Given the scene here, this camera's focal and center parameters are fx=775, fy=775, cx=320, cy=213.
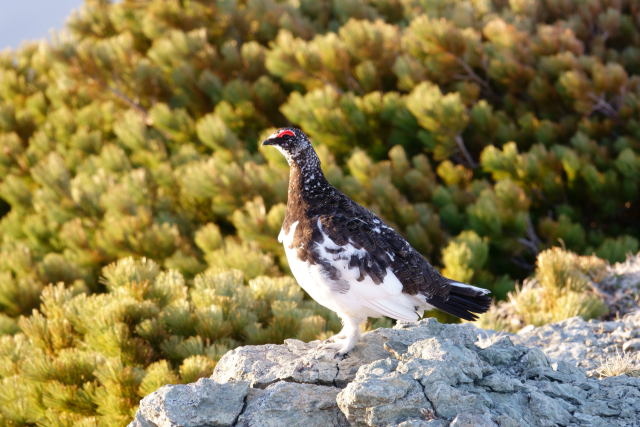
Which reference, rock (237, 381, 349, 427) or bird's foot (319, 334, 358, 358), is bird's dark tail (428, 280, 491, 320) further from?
rock (237, 381, 349, 427)

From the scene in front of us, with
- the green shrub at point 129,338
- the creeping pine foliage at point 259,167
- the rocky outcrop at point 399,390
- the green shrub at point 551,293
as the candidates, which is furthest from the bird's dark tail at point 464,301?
the green shrub at point 551,293

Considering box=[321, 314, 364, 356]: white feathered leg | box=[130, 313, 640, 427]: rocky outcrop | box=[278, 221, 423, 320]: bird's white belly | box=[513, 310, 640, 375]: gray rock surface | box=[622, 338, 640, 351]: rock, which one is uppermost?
box=[278, 221, 423, 320]: bird's white belly

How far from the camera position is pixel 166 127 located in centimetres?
780

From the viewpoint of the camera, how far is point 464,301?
2.91m

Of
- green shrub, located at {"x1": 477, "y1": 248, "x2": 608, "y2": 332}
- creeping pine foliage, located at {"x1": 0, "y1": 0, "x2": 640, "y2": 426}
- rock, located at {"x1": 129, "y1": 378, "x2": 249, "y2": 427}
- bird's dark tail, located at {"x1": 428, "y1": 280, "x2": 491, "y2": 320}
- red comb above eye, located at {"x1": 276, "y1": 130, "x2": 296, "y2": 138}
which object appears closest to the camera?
rock, located at {"x1": 129, "y1": 378, "x2": 249, "y2": 427}

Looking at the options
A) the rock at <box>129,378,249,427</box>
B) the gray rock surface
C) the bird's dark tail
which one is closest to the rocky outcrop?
the rock at <box>129,378,249,427</box>

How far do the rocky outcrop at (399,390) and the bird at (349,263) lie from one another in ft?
0.43

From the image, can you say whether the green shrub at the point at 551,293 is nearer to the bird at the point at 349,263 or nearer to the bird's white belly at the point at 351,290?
the bird at the point at 349,263

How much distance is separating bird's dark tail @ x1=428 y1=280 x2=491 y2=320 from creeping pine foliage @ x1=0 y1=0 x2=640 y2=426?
3.74 ft

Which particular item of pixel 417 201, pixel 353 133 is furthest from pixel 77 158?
pixel 417 201

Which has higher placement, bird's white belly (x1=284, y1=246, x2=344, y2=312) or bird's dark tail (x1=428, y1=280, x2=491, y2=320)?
bird's white belly (x1=284, y1=246, x2=344, y2=312)

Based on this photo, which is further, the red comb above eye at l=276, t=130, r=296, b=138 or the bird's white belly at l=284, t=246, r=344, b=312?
the red comb above eye at l=276, t=130, r=296, b=138

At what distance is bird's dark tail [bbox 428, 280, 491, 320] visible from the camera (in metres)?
2.88

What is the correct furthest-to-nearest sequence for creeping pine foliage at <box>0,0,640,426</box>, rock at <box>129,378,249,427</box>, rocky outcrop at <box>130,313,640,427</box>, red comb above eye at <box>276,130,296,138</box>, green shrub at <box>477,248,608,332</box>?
green shrub at <box>477,248,608,332</box>
creeping pine foliage at <box>0,0,640,426</box>
red comb above eye at <box>276,130,296,138</box>
rock at <box>129,378,249,427</box>
rocky outcrop at <box>130,313,640,427</box>
